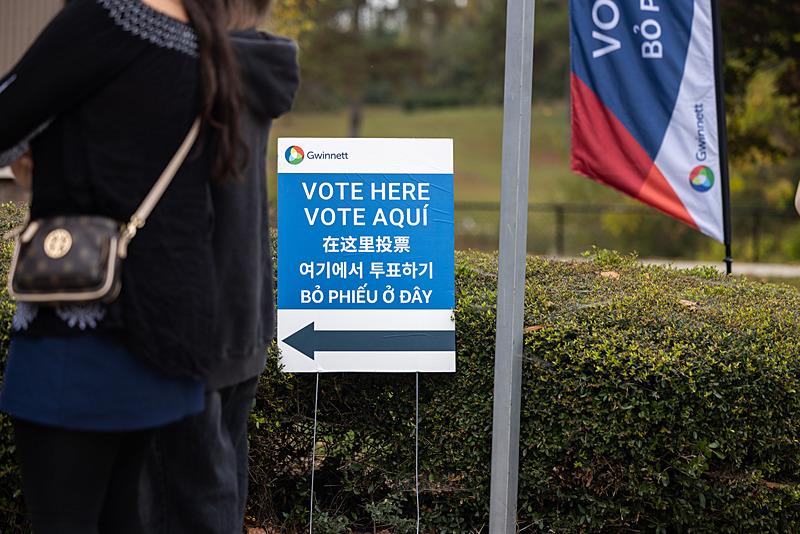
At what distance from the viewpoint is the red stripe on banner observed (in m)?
4.48

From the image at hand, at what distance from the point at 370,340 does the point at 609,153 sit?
136cm

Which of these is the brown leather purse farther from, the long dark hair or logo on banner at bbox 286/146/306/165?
logo on banner at bbox 286/146/306/165

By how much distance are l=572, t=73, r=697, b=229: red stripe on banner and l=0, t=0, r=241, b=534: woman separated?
2557 millimetres

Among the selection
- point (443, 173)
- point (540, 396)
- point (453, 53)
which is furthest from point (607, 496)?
point (453, 53)

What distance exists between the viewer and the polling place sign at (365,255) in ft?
12.8

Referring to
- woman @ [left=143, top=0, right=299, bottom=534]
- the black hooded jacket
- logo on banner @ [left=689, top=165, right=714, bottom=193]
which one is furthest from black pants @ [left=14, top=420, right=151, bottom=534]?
logo on banner @ [left=689, top=165, right=714, bottom=193]

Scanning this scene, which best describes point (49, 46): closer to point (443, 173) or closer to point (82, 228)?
point (82, 228)

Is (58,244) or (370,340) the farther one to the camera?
(370,340)

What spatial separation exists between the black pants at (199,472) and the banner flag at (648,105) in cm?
242

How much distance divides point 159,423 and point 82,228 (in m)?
0.42

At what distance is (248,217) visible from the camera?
2.33 meters

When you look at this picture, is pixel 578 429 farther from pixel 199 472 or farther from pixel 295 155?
pixel 199 472

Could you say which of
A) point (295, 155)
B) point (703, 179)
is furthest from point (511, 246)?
point (703, 179)

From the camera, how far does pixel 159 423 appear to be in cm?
218
